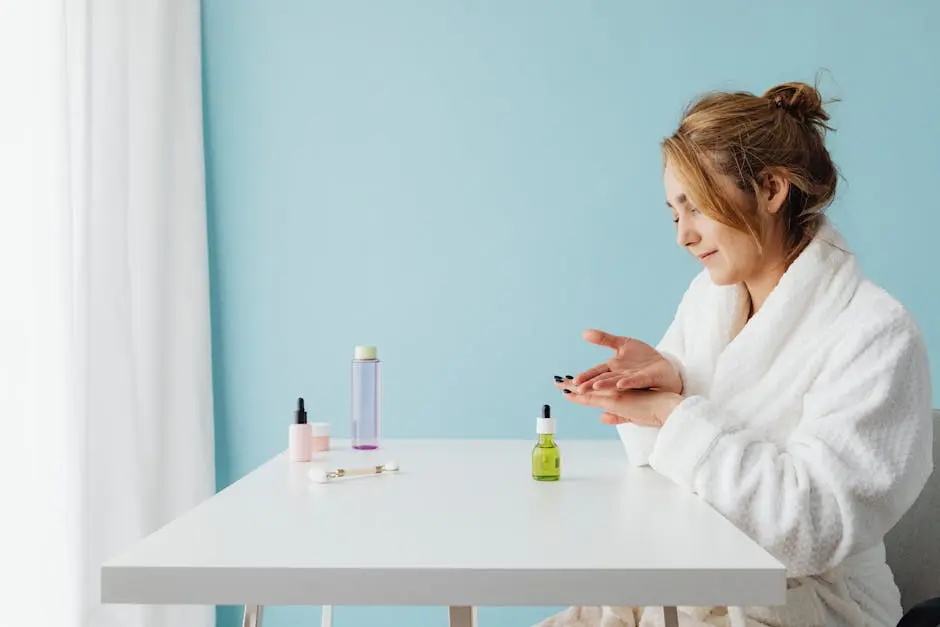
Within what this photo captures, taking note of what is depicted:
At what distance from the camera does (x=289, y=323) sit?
8.96 ft

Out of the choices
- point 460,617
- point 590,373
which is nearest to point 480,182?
point 590,373

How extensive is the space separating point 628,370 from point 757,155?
1.27 ft

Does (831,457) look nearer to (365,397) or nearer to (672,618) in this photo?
(672,618)

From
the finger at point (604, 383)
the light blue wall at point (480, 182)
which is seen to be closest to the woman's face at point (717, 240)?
the finger at point (604, 383)

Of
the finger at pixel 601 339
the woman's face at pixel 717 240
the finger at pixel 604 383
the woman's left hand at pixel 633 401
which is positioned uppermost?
the woman's face at pixel 717 240

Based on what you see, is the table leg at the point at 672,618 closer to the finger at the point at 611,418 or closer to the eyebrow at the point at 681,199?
the finger at the point at 611,418

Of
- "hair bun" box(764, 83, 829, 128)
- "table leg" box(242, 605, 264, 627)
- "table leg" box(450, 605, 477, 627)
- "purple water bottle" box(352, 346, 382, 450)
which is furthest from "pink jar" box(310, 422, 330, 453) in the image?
"hair bun" box(764, 83, 829, 128)

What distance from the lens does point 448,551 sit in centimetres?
102

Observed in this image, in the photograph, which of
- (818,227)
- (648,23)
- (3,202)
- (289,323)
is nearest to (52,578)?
(3,202)

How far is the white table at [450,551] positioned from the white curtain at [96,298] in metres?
0.78

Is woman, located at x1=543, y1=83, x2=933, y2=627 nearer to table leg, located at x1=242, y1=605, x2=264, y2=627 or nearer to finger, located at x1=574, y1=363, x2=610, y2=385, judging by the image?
finger, located at x1=574, y1=363, x2=610, y2=385

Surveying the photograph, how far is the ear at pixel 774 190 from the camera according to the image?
1.60 m

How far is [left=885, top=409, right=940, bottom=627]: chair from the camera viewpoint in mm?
1608

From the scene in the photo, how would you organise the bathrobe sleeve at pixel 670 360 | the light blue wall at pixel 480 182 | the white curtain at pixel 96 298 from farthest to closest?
the light blue wall at pixel 480 182, the white curtain at pixel 96 298, the bathrobe sleeve at pixel 670 360
